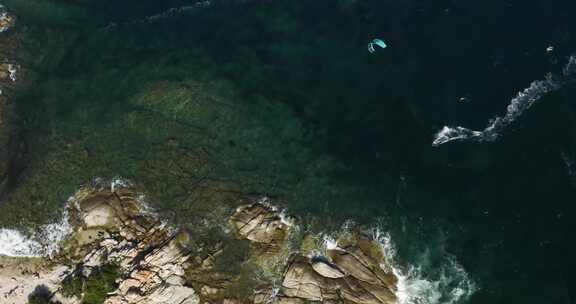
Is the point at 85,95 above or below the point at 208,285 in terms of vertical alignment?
above

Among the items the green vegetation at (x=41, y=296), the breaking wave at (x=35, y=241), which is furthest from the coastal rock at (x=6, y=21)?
the green vegetation at (x=41, y=296)

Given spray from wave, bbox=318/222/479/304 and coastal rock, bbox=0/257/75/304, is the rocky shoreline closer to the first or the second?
coastal rock, bbox=0/257/75/304

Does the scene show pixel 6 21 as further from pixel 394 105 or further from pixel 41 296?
pixel 394 105

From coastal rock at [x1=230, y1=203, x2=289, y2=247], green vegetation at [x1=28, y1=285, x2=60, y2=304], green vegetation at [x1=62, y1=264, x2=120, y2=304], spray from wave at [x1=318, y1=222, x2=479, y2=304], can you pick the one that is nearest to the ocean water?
spray from wave at [x1=318, y1=222, x2=479, y2=304]

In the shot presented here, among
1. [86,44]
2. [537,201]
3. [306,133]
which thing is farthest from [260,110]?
[537,201]

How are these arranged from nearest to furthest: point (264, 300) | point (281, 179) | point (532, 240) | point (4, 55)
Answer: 1. point (264, 300)
2. point (532, 240)
3. point (281, 179)
4. point (4, 55)

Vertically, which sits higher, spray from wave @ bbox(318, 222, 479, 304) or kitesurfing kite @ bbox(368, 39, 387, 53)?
kitesurfing kite @ bbox(368, 39, 387, 53)

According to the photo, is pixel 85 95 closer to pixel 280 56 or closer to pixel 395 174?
pixel 280 56
